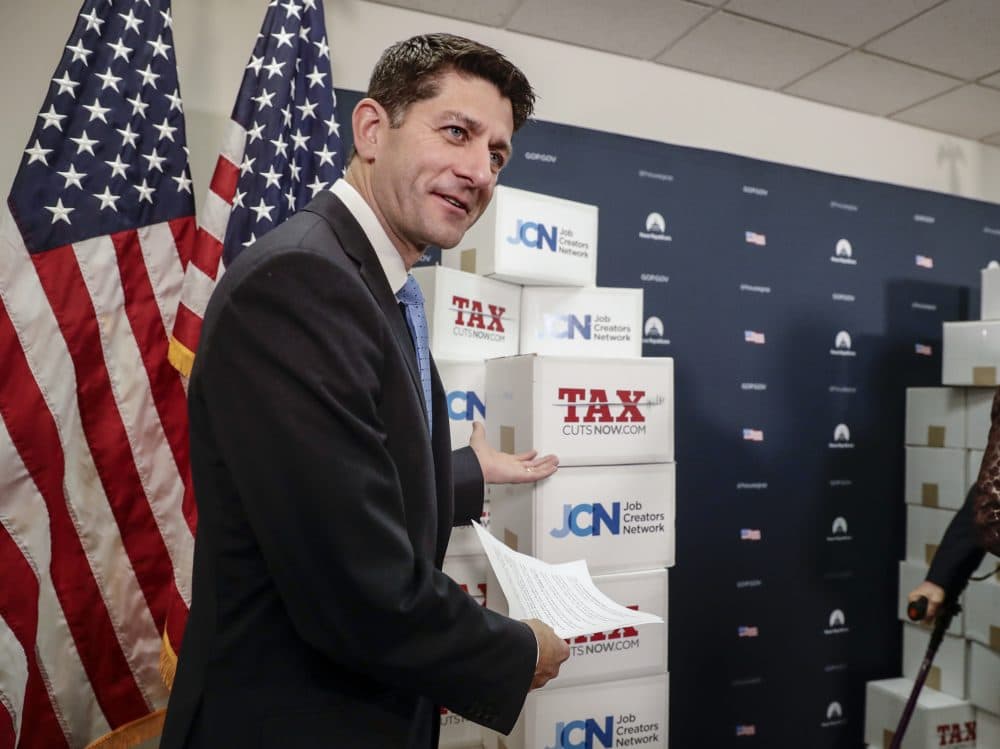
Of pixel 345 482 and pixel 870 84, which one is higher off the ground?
pixel 870 84

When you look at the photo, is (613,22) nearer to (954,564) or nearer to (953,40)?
(953,40)

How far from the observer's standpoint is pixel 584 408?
1699 millimetres

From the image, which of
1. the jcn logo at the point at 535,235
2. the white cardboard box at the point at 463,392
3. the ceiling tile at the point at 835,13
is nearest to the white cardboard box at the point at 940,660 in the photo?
the white cardboard box at the point at 463,392

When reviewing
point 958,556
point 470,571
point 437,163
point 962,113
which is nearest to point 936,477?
point 958,556

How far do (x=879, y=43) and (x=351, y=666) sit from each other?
284 centimetres

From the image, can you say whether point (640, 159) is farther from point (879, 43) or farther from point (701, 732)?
point (701, 732)

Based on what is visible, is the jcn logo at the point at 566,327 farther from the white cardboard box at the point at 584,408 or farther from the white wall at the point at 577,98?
the white wall at the point at 577,98

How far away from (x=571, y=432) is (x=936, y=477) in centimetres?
210

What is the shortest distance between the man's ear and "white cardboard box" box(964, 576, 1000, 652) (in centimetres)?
286

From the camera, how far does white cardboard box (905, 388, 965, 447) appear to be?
2.74 m

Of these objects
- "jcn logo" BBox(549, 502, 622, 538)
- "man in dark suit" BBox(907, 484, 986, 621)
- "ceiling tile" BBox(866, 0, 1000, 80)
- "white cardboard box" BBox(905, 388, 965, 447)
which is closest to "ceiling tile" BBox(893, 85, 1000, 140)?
"ceiling tile" BBox(866, 0, 1000, 80)

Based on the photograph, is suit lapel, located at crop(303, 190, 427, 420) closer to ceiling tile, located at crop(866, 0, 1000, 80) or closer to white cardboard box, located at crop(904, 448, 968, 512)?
ceiling tile, located at crop(866, 0, 1000, 80)

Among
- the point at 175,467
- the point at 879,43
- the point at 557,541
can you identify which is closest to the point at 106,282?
the point at 175,467

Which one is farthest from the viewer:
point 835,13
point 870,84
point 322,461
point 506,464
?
point 870,84
